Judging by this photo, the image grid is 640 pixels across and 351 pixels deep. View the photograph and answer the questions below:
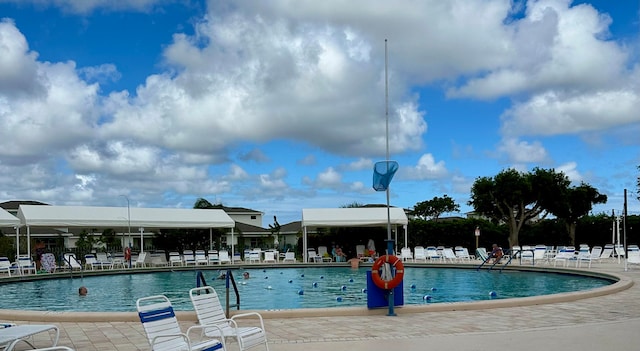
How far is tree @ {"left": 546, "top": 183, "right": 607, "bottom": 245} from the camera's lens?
3453 cm

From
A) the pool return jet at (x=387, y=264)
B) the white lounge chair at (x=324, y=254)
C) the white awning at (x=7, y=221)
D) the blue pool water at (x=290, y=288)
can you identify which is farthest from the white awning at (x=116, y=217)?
the pool return jet at (x=387, y=264)

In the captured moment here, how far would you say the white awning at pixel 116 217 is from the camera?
77.0 feet

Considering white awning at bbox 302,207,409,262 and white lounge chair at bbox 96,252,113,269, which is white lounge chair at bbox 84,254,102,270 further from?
white awning at bbox 302,207,409,262

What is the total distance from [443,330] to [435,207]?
239 feet

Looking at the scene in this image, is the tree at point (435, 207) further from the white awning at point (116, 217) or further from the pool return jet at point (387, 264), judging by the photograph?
the pool return jet at point (387, 264)

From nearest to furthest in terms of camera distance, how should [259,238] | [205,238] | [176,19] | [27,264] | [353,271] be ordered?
1. [176,19]
2. [27,264]
3. [353,271]
4. [205,238]
5. [259,238]

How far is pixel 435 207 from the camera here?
79.4m

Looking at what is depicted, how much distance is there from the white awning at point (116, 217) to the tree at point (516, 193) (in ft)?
52.0

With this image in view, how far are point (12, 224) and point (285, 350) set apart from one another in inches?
723

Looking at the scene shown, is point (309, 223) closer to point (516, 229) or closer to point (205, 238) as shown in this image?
point (205, 238)

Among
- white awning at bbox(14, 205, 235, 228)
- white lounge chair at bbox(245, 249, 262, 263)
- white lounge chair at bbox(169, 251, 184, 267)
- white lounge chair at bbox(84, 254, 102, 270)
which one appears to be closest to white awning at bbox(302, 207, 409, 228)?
white lounge chair at bbox(245, 249, 262, 263)

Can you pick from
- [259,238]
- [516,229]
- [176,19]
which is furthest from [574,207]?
[176,19]

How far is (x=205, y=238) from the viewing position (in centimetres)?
3303

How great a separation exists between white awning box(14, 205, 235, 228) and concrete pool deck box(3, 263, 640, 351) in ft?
49.1
